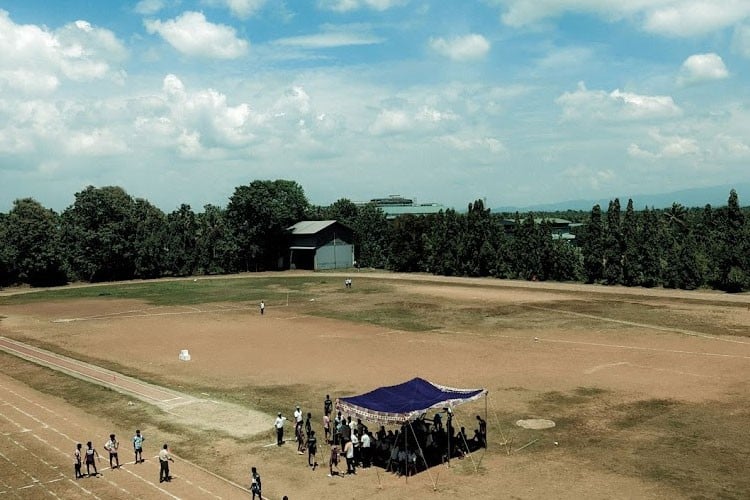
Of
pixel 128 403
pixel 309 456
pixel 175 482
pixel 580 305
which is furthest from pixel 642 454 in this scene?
pixel 580 305

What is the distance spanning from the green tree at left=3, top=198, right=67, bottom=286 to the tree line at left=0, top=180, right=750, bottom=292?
0.48 ft

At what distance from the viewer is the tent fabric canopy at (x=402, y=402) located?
23327 millimetres

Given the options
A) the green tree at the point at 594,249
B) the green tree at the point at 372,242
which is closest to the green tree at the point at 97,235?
the green tree at the point at 372,242

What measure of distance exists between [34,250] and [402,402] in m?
83.2

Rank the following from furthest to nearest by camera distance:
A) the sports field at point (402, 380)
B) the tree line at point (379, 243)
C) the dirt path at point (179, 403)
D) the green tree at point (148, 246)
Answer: the green tree at point (148, 246)
the tree line at point (379, 243)
the dirt path at point (179, 403)
the sports field at point (402, 380)

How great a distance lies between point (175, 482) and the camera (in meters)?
22.7

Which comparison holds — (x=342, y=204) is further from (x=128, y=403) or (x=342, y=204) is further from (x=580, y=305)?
(x=128, y=403)

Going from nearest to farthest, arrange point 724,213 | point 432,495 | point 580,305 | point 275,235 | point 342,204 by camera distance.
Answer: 1. point 432,495
2. point 580,305
3. point 724,213
4. point 275,235
5. point 342,204

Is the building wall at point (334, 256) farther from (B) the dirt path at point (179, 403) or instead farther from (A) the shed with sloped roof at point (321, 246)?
(B) the dirt path at point (179, 403)

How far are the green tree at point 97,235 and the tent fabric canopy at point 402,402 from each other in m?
83.0

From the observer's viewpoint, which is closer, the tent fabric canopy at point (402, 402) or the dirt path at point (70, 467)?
the dirt path at point (70, 467)

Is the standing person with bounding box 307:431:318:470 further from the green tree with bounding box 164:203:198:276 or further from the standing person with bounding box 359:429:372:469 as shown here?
the green tree with bounding box 164:203:198:276

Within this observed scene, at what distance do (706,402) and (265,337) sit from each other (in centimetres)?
3194

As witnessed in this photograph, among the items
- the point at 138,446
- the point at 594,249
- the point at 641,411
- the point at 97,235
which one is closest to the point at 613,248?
the point at 594,249
